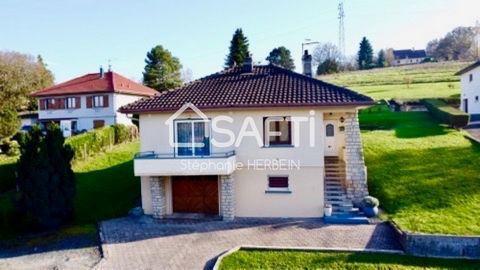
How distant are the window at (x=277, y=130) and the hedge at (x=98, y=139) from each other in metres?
14.4

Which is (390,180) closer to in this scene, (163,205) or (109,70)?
(163,205)

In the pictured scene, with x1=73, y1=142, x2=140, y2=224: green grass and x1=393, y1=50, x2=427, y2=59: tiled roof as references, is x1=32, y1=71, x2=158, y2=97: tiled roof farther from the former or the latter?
x1=393, y1=50, x2=427, y2=59: tiled roof

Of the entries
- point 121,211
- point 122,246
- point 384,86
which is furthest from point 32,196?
point 384,86

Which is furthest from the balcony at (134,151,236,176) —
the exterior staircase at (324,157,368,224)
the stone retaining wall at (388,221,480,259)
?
the stone retaining wall at (388,221,480,259)

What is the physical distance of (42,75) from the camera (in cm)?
5966

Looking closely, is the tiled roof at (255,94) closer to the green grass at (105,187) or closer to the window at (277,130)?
the window at (277,130)

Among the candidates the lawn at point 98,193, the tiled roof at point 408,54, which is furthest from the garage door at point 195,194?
the tiled roof at point 408,54

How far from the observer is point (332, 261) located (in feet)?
41.2

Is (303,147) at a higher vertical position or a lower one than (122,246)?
higher

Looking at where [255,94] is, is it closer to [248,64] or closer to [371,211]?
[248,64]

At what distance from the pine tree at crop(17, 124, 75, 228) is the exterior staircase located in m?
12.6

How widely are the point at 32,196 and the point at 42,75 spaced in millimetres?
50483

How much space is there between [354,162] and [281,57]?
67.1 meters

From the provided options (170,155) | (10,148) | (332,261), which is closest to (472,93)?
(332,261)
